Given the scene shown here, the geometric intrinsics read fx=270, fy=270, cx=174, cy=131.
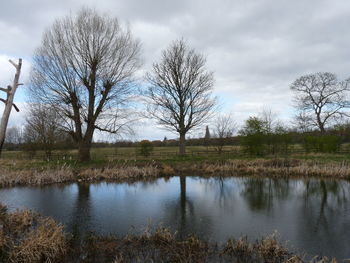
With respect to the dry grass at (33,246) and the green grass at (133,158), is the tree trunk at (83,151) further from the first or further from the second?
the dry grass at (33,246)

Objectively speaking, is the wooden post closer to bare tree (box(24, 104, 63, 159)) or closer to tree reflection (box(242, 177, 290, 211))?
tree reflection (box(242, 177, 290, 211))

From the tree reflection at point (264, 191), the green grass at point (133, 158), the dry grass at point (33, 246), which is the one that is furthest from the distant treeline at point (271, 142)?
the dry grass at point (33, 246)

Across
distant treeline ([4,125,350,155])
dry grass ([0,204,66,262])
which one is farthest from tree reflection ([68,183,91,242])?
distant treeline ([4,125,350,155])

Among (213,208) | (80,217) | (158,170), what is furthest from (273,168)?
(80,217)

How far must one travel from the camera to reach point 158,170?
17875 mm

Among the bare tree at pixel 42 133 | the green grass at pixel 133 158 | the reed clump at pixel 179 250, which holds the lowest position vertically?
the reed clump at pixel 179 250

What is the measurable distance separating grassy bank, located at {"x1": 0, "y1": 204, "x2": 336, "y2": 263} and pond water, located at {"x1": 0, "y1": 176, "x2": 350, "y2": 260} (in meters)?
0.64

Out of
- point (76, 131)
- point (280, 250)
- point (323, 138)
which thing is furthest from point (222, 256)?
point (323, 138)

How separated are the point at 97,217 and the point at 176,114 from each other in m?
15.8

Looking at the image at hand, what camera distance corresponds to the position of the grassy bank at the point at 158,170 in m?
14.4

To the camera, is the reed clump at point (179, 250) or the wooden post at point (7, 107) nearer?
the wooden post at point (7, 107)

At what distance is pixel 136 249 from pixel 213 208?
13.7ft

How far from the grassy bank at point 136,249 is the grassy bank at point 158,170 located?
8771 millimetres

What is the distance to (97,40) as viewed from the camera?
17.8 m
